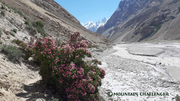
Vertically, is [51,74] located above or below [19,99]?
above

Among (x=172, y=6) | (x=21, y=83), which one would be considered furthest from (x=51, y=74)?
(x=172, y=6)

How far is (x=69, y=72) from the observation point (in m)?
5.51

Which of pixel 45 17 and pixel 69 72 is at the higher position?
pixel 45 17

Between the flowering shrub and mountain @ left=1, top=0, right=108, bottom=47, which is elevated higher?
mountain @ left=1, top=0, right=108, bottom=47

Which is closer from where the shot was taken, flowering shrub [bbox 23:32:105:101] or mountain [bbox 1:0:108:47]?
flowering shrub [bbox 23:32:105:101]

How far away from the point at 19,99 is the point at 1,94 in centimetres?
77

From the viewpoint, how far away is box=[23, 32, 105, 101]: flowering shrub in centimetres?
541

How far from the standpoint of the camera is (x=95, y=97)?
554cm

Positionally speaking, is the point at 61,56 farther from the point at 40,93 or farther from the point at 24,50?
the point at 24,50

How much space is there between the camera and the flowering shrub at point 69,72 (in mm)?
5406

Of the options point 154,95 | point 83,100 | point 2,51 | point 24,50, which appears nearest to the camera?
point 83,100

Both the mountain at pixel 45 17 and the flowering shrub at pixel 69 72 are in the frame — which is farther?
the mountain at pixel 45 17

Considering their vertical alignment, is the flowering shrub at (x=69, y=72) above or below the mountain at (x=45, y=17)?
below

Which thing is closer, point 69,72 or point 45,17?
point 69,72
